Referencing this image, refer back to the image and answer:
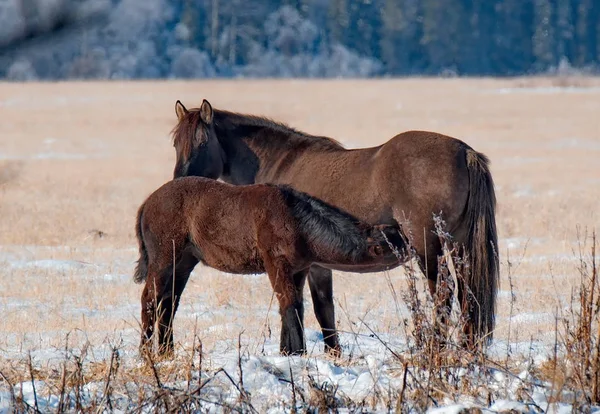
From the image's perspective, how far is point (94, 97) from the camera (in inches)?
1558

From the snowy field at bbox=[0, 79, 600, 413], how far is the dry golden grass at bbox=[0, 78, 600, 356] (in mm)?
45

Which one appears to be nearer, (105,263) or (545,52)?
(105,263)

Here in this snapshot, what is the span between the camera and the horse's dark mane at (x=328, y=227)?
5.20m

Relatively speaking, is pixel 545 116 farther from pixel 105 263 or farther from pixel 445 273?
pixel 445 273

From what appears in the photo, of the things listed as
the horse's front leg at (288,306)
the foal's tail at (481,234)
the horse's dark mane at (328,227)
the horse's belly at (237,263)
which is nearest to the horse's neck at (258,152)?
the foal's tail at (481,234)

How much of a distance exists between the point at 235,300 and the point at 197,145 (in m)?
1.51

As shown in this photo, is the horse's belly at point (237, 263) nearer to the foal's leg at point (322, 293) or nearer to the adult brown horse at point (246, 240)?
the adult brown horse at point (246, 240)

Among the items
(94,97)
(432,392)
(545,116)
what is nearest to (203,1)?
(94,97)

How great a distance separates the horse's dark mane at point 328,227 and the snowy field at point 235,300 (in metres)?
0.47

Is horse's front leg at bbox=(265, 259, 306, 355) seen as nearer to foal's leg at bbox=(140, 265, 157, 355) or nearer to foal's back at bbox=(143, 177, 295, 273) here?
foal's back at bbox=(143, 177, 295, 273)

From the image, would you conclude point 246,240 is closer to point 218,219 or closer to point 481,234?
point 218,219

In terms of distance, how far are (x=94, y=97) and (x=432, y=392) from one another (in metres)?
36.9

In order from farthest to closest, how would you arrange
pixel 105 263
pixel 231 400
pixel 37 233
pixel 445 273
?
1. pixel 37 233
2. pixel 105 263
3. pixel 445 273
4. pixel 231 400

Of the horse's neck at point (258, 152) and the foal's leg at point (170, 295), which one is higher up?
the horse's neck at point (258, 152)
